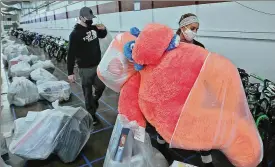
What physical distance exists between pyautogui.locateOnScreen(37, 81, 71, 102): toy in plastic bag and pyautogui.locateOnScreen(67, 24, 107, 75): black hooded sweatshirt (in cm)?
132

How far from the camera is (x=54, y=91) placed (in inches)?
138

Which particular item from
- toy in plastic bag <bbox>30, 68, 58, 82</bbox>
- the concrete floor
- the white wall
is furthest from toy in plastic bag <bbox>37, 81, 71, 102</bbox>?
the white wall

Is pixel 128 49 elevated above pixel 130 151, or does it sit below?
above

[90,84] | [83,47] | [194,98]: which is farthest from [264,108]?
[83,47]

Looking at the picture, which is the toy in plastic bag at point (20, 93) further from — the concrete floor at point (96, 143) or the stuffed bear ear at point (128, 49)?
the stuffed bear ear at point (128, 49)

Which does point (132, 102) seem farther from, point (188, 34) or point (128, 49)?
point (188, 34)

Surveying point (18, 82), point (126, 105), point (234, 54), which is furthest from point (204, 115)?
point (18, 82)

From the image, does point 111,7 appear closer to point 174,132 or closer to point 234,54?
point 234,54

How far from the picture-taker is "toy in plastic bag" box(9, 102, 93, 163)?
1.81 m

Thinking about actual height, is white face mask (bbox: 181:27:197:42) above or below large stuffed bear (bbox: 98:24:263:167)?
above

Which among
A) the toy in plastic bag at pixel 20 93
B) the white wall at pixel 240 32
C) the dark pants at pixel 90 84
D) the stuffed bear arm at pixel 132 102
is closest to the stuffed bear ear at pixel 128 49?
the stuffed bear arm at pixel 132 102

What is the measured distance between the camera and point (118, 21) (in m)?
5.17

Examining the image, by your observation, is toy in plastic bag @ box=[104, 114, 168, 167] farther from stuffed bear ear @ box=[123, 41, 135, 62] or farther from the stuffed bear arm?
stuffed bear ear @ box=[123, 41, 135, 62]

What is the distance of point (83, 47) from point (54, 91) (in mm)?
1559
